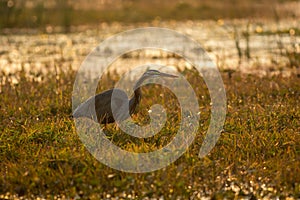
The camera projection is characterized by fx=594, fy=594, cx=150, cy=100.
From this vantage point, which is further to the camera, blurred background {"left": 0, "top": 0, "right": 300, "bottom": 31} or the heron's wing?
blurred background {"left": 0, "top": 0, "right": 300, "bottom": 31}

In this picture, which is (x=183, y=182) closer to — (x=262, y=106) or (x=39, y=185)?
(x=39, y=185)

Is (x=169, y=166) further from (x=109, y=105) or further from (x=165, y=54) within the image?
(x=165, y=54)

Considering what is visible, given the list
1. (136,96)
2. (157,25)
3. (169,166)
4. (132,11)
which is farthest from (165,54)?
(132,11)

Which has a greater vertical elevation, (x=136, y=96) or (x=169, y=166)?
(x=136, y=96)

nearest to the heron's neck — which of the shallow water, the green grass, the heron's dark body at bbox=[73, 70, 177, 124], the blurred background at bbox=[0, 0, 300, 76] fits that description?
the heron's dark body at bbox=[73, 70, 177, 124]

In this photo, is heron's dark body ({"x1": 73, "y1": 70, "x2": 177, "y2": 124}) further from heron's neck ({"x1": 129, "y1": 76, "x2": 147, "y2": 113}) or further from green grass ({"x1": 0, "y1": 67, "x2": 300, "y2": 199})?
green grass ({"x1": 0, "y1": 67, "x2": 300, "y2": 199})

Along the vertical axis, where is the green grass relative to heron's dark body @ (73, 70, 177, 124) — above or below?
below

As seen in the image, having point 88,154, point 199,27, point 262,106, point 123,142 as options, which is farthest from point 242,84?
point 199,27

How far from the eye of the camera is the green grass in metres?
4.59

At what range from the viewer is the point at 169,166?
190 inches

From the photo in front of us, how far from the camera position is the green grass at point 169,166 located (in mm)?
4590

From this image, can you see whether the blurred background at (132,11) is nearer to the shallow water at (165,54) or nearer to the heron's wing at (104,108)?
the shallow water at (165,54)

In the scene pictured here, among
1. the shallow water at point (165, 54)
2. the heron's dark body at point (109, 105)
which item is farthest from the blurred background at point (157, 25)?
the heron's dark body at point (109, 105)

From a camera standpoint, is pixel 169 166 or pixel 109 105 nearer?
pixel 169 166
